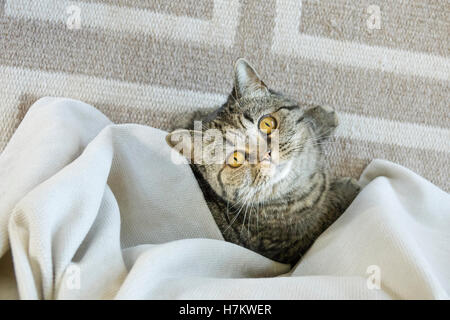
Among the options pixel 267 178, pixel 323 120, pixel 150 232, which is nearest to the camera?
pixel 267 178

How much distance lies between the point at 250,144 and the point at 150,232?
430mm

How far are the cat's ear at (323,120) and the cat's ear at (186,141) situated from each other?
0.41m

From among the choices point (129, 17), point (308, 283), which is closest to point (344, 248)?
point (308, 283)

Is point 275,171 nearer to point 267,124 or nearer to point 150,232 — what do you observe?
point 267,124

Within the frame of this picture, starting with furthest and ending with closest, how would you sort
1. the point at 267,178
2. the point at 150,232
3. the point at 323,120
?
the point at 323,120
the point at 150,232
the point at 267,178

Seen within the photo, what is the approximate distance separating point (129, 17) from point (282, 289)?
110 cm

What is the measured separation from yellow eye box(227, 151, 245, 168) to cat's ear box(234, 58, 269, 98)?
179 millimetres

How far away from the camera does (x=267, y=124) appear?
44.3 inches

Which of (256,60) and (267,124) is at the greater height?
(256,60)

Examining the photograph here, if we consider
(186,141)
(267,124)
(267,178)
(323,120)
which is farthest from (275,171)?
(323,120)

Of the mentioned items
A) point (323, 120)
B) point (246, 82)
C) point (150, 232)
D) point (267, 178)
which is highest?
point (246, 82)

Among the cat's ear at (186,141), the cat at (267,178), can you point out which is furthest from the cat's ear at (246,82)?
the cat's ear at (186,141)

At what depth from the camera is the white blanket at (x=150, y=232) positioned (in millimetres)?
890

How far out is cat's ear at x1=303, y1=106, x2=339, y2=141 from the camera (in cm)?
134
